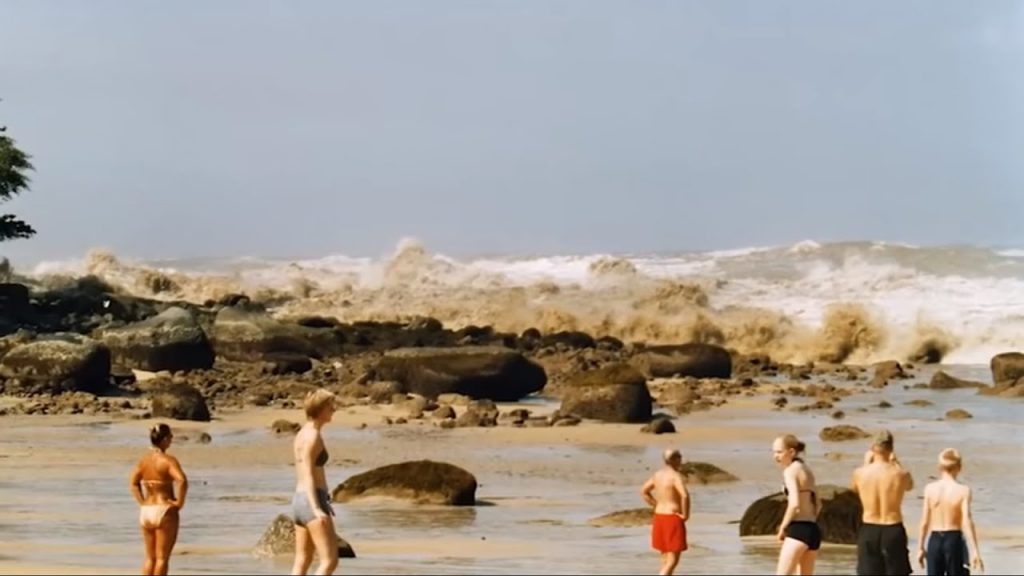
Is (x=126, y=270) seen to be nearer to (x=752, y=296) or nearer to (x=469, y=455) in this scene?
(x=752, y=296)

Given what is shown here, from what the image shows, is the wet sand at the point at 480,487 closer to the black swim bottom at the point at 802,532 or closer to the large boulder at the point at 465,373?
the large boulder at the point at 465,373

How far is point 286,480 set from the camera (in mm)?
20266

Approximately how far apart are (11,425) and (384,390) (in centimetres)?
627

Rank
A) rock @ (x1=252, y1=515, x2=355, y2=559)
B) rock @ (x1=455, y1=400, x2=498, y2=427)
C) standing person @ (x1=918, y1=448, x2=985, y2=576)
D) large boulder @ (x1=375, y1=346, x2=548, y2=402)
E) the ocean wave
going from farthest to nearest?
the ocean wave, large boulder @ (x1=375, y1=346, x2=548, y2=402), rock @ (x1=455, y1=400, x2=498, y2=427), rock @ (x1=252, y1=515, x2=355, y2=559), standing person @ (x1=918, y1=448, x2=985, y2=576)

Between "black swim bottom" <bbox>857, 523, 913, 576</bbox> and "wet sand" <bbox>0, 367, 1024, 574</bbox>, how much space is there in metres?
1.72

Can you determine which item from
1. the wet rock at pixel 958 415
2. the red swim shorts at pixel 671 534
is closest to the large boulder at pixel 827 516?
the red swim shorts at pixel 671 534

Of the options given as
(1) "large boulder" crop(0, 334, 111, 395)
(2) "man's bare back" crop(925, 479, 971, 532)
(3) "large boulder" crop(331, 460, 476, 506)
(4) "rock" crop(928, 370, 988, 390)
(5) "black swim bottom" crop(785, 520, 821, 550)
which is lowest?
(4) "rock" crop(928, 370, 988, 390)

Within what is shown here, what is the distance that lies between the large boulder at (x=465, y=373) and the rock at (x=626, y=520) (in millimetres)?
14131

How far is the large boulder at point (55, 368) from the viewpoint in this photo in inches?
1188

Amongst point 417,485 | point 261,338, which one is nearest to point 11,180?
point 261,338

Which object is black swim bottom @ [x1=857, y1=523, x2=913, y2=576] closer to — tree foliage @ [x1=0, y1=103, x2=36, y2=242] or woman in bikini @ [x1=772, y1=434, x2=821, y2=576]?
woman in bikini @ [x1=772, y1=434, x2=821, y2=576]

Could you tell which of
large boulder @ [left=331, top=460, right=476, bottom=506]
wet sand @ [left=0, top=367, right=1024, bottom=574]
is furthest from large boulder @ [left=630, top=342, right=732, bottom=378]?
large boulder @ [left=331, top=460, right=476, bottom=506]

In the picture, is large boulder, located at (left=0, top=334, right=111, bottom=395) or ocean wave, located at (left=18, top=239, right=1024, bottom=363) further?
ocean wave, located at (left=18, top=239, right=1024, bottom=363)

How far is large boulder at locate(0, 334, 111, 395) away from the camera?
30.2 meters
